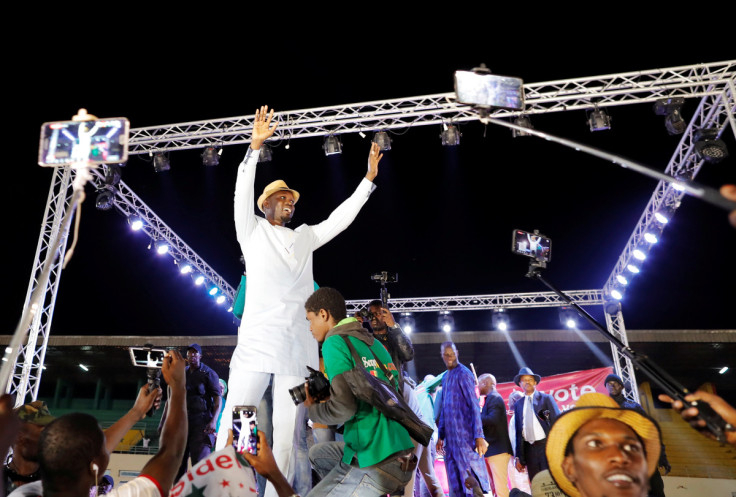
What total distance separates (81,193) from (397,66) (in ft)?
26.3

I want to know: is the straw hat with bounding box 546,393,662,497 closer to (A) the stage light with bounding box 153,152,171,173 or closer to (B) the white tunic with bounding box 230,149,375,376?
(B) the white tunic with bounding box 230,149,375,376

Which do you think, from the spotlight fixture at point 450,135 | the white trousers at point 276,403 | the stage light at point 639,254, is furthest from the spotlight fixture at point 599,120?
the white trousers at point 276,403

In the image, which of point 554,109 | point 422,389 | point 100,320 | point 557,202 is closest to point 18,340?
point 422,389

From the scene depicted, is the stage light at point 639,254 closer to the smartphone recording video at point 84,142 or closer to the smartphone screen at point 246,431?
the smartphone screen at point 246,431

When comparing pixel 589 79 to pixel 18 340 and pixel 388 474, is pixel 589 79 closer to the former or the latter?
pixel 388 474

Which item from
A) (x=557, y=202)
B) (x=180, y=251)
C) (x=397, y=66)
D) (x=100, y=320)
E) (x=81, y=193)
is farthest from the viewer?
(x=100, y=320)

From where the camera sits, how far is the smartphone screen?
2506 millimetres

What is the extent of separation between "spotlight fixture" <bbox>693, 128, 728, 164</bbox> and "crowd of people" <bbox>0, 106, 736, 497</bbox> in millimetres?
5080

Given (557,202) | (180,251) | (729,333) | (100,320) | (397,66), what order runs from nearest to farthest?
(397,66), (180,251), (557,202), (729,333), (100,320)

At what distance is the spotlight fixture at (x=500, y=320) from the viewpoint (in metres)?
14.8

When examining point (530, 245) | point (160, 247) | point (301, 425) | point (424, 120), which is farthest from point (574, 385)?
point (301, 425)

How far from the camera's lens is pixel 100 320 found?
20.7 meters

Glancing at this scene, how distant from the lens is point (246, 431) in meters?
2.66

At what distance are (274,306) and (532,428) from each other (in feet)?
15.3
